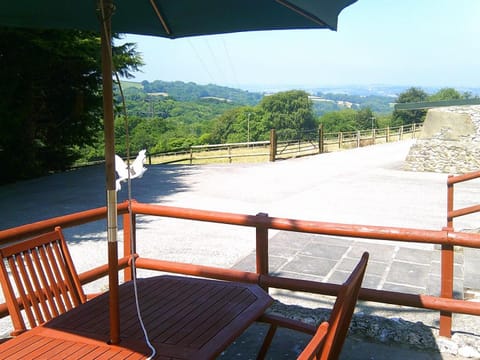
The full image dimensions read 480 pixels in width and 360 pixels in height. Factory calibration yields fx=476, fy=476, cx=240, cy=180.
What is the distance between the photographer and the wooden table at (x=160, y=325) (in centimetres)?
188

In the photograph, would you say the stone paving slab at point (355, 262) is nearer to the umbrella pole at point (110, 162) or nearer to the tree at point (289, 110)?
the umbrella pole at point (110, 162)

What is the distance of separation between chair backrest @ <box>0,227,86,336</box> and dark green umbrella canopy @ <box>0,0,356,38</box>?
1245 millimetres

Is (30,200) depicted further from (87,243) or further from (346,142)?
(346,142)

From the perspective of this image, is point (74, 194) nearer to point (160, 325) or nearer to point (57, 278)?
point (57, 278)

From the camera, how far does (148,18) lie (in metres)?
2.89

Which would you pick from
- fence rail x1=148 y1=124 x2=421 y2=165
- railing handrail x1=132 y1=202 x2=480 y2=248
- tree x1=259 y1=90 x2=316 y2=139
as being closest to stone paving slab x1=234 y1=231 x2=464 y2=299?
railing handrail x1=132 y1=202 x2=480 y2=248

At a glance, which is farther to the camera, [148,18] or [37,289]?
[148,18]

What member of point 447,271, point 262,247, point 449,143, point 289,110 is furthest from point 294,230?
point 289,110

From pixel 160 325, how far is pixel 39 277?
2.94 ft

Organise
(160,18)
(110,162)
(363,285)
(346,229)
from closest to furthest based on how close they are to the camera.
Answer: (110,162)
(160,18)
(346,229)
(363,285)

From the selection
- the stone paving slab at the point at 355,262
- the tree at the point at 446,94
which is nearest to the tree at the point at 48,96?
the stone paving slab at the point at 355,262

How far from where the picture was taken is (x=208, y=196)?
991cm

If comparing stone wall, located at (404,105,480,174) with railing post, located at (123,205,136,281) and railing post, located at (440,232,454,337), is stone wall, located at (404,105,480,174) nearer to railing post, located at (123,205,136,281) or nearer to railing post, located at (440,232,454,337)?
railing post, located at (440,232,454,337)

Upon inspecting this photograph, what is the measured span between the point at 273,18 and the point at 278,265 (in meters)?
3.33
